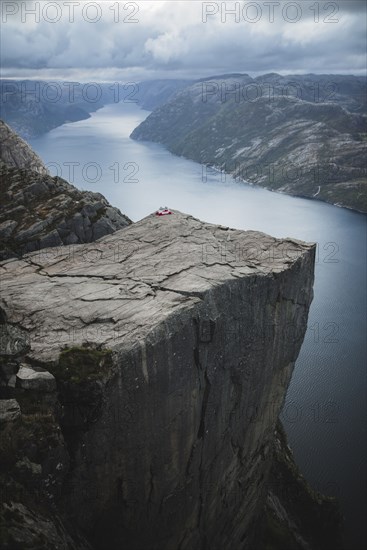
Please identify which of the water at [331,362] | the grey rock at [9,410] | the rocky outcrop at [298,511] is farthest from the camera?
the water at [331,362]

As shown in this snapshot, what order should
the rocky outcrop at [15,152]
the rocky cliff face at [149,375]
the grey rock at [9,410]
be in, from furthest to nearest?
the rocky outcrop at [15,152]
the rocky cliff face at [149,375]
the grey rock at [9,410]

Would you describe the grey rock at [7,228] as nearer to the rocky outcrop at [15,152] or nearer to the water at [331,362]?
the rocky outcrop at [15,152]

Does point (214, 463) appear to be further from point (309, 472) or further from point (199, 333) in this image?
point (309, 472)

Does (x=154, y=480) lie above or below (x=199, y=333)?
below

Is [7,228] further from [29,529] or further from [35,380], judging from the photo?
[29,529]

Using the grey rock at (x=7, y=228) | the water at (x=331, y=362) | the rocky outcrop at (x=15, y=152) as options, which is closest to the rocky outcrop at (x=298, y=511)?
the water at (x=331, y=362)

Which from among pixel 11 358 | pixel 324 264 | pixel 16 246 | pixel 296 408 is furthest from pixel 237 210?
pixel 11 358

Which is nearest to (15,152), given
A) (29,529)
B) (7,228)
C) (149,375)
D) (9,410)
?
(7,228)
